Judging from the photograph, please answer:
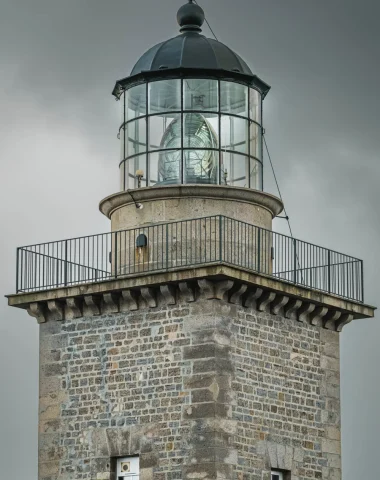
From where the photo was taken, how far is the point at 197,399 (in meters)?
33.3

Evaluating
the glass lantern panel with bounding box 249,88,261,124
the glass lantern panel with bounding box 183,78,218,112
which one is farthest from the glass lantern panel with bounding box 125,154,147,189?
the glass lantern panel with bounding box 249,88,261,124

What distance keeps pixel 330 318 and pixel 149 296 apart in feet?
13.1

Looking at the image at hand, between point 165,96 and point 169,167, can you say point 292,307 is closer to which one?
point 169,167

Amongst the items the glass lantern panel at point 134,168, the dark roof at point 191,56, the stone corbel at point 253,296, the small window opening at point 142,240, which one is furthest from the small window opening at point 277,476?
the dark roof at point 191,56

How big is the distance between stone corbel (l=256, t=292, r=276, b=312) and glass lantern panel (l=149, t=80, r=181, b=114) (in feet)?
12.6

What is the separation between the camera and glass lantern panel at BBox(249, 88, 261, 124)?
118ft

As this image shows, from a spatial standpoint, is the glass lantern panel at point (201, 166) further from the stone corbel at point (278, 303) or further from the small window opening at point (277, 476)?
the small window opening at point (277, 476)

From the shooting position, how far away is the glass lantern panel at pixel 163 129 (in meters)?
35.4

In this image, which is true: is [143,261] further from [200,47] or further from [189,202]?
[200,47]

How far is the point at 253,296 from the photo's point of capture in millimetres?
34156

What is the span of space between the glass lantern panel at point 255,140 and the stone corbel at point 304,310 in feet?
9.63

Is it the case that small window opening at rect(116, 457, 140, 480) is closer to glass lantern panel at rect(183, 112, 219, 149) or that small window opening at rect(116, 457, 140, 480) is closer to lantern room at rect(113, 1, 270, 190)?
lantern room at rect(113, 1, 270, 190)

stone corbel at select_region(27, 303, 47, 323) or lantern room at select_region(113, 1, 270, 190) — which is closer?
lantern room at select_region(113, 1, 270, 190)

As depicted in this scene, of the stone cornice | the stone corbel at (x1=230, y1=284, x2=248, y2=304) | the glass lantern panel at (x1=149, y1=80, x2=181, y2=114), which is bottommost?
the stone corbel at (x1=230, y1=284, x2=248, y2=304)
